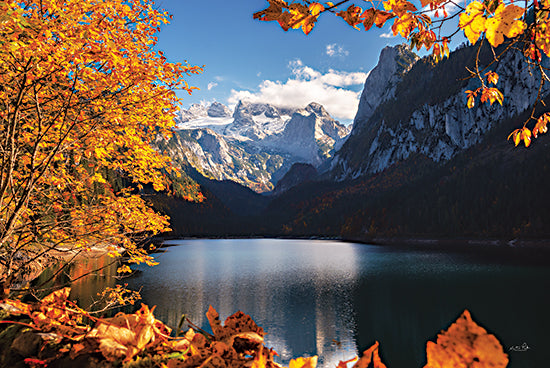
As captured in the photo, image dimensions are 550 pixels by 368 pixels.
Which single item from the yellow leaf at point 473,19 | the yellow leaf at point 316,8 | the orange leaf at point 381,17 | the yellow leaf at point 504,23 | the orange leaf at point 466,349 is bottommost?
the orange leaf at point 466,349

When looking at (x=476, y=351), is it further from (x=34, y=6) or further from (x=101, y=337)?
(x=34, y=6)

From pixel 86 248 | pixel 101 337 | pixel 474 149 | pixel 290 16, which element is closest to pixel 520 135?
pixel 290 16

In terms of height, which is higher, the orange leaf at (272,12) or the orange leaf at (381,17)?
the orange leaf at (381,17)

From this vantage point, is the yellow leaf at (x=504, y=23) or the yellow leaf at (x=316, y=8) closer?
the yellow leaf at (x=504, y=23)

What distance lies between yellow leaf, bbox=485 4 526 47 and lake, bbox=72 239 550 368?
2065 cm

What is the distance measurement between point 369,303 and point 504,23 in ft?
135

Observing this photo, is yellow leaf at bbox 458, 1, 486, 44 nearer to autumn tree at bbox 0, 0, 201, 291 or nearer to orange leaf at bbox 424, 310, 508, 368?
orange leaf at bbox 424, 310, 508, 368

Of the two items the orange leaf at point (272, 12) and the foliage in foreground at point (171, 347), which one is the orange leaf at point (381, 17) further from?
the foliage in foreground at point (171, 347)

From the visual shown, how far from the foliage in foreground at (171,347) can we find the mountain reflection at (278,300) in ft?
57.7

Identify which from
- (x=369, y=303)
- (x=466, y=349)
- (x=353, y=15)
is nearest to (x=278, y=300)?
(x=369, y=303)

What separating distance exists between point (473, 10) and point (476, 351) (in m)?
2.01

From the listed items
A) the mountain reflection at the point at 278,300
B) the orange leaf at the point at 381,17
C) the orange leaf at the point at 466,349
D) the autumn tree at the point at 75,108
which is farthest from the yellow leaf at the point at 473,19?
the mountain reflection at the point at 278,300

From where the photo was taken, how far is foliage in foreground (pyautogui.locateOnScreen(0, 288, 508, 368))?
1279mm

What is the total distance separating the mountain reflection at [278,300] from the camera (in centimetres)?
2667
